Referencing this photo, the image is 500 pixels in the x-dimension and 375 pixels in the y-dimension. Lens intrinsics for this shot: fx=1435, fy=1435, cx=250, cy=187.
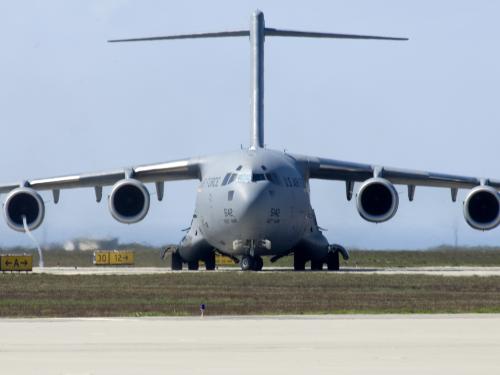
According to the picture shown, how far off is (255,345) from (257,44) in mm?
34076

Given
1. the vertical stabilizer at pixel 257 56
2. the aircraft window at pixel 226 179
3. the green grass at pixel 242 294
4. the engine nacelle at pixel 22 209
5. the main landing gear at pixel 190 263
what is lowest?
the main landing gear at pixel 190 263

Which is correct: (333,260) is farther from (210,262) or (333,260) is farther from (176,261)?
(176,261)

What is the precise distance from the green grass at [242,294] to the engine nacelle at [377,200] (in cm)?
590

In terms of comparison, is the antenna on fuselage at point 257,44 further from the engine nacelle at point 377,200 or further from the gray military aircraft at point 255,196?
the engine nacelle at point 377,200

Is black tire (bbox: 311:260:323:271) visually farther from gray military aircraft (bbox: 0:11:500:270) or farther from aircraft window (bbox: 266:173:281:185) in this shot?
aircraft window (bbox: 266:173:281:185)

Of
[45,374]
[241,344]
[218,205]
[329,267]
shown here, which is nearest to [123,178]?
[218,205]

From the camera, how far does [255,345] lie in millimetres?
17297

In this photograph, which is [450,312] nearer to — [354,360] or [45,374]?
[354,360]

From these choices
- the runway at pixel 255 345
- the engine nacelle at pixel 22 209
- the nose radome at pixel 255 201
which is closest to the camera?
the runway at pixel 255 345

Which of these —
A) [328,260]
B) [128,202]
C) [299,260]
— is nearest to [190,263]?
[299,260]

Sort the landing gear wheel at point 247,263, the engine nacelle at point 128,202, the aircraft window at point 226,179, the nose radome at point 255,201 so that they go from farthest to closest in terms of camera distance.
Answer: the engine nacelle at point 128,202 < the landing gear wheel at point 247,263 < the aircraft window at point 226,179 < the nose radome at point 255,201

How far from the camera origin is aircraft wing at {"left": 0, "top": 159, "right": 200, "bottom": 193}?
47.9 m

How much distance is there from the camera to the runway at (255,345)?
578 inches

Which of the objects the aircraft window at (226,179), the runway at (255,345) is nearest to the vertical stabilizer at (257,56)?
the aircraft window at (226,179)
